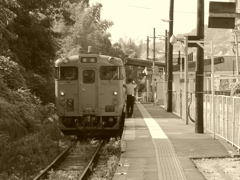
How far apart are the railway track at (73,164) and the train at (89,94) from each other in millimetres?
775

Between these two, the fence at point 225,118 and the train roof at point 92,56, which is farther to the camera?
the train roof at point 92,56

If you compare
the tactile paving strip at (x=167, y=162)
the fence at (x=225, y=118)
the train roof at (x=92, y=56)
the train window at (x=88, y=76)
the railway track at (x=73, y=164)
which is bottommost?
the railway track at (x=73, y=164)

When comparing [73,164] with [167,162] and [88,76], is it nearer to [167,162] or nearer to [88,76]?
[167,162]

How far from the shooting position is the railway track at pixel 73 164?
1224cm

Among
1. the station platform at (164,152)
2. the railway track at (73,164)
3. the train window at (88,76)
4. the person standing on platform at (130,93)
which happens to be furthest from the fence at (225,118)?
the person standing on platform at (130,93)

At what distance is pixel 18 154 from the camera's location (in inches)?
576

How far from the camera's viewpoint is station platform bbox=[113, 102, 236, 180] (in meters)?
11.2

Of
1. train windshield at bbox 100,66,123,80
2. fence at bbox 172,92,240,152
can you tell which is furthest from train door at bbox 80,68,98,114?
fence at bbox 172,92,240,152

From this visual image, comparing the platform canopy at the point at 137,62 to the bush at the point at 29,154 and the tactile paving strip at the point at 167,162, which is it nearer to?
the bush at the point at 29,154

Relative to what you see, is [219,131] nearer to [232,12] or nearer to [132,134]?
[132,134]

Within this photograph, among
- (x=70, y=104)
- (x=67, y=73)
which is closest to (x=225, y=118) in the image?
(x=70, y=104)

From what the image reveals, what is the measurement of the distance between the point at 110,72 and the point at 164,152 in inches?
178

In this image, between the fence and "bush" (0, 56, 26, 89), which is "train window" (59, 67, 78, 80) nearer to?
"bush" (0, 56, 26, 89)

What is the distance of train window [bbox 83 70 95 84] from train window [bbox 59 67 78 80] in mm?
290
